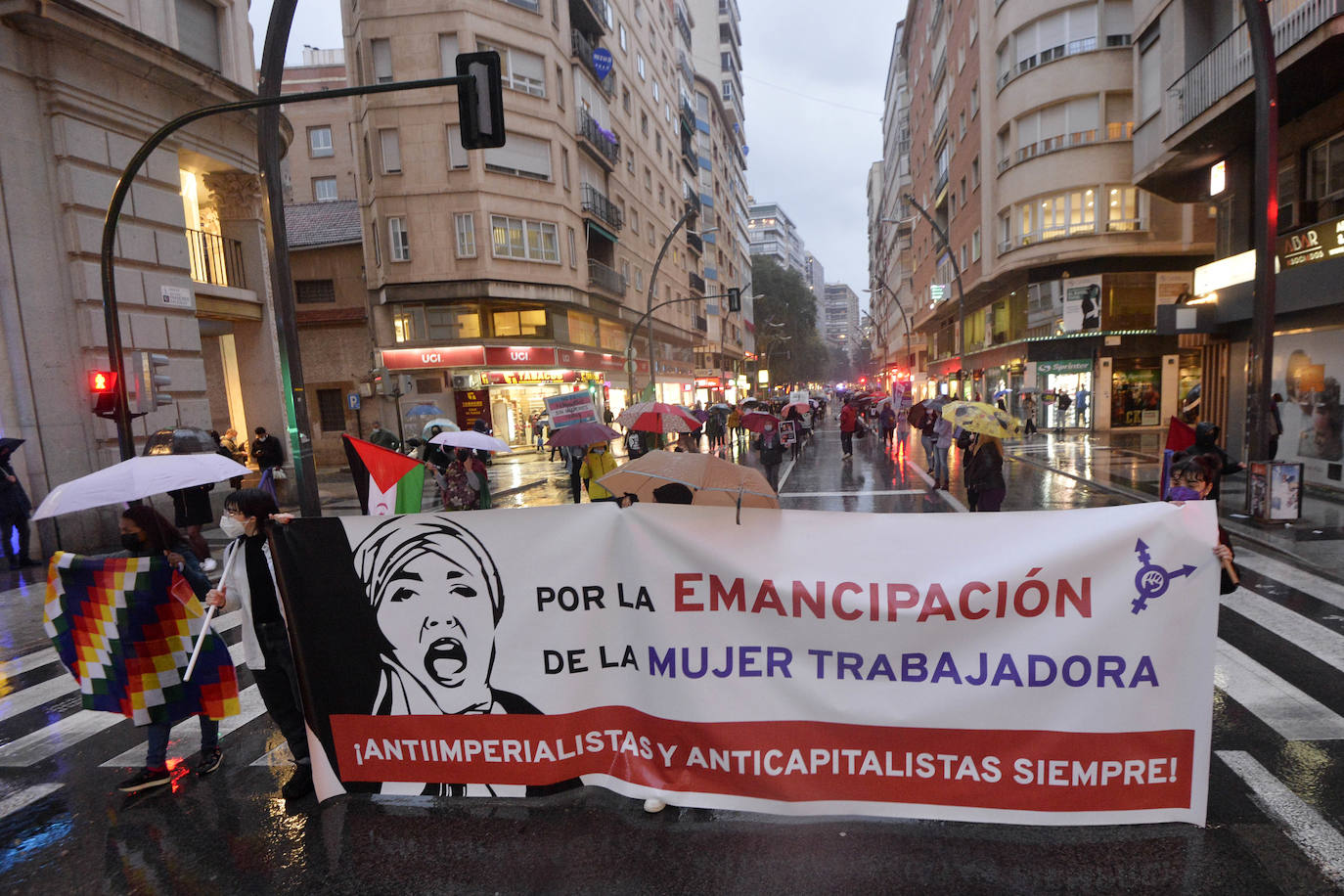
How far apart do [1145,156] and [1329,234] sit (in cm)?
741

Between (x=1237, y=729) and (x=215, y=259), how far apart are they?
20.2m

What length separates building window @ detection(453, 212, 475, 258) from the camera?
27097mm

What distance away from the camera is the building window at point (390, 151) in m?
27.0

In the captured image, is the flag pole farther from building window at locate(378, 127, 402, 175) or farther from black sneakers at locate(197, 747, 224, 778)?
building window at locate(378, 127, 402, 175)

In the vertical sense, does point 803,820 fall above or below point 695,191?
below

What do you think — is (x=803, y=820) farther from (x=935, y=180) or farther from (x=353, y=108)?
(x=935, y=180)

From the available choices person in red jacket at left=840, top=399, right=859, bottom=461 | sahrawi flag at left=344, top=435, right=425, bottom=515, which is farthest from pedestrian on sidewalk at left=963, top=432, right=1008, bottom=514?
person in red jacket at left=840, top=399, right=859, bottom=461

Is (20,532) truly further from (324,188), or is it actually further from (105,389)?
(324,188)

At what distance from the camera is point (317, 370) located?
28.5 m

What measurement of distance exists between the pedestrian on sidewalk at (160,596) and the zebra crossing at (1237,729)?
0.71 ft

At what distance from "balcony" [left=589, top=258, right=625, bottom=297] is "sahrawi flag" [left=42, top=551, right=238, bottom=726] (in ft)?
96.4

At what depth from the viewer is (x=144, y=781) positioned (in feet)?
13.8

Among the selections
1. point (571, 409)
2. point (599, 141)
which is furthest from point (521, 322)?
point (571, 409)

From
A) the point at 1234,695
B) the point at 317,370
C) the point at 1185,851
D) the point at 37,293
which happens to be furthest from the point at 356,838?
the point at 317,370
